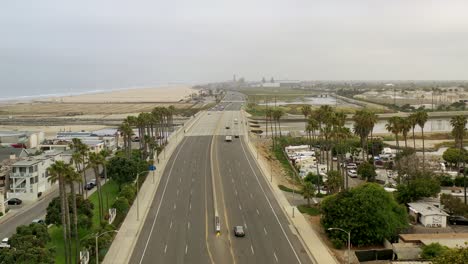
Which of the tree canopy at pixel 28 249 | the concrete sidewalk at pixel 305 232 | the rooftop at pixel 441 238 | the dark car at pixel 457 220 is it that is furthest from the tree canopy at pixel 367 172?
the tree canopy at pixel 28 249

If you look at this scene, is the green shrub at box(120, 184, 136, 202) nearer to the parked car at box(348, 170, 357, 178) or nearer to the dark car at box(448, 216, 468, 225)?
the parked car at box(348, 170, 357, 178)

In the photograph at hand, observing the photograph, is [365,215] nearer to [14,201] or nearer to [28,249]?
[28,249]

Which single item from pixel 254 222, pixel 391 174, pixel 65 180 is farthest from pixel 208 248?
pixel 391 174

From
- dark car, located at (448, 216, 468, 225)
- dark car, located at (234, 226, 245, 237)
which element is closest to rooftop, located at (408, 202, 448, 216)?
dark car, located at (448, 216, 468, 225)

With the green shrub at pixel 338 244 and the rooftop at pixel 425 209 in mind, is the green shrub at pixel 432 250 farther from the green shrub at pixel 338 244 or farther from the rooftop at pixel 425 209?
the rooftop at pixel 425 209

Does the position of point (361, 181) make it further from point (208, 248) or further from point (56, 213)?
point (56, 213)

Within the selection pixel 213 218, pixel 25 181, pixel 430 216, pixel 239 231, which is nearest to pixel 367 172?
pixel 430 216
